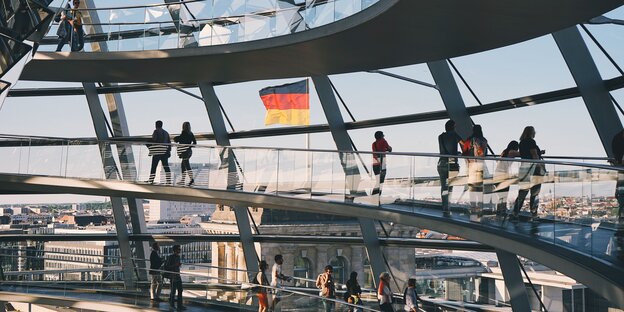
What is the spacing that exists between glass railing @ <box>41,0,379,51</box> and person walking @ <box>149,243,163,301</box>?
17.5 feet

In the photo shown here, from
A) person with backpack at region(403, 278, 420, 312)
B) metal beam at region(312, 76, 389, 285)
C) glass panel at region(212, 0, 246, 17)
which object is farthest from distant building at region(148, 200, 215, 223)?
person with backpack at region(403, 278, 420, 312)

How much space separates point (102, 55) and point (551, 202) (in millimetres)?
12978

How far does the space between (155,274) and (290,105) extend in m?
5.89

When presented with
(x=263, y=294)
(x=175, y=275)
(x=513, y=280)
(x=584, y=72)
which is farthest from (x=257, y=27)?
(x=513, y=280)

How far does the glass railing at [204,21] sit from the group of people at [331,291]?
5266 millimetres

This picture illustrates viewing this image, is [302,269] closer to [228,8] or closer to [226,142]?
[226,142]

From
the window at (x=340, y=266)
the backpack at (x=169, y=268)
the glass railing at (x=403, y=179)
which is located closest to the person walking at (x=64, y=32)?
the glass railing at (x=403, y=179)

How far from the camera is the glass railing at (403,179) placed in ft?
37.5

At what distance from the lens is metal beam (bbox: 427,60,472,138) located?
1975cm

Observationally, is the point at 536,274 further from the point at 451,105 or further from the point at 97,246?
the point at 97,246

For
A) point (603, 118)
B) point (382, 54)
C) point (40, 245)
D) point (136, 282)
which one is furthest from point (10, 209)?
point (603, 118)

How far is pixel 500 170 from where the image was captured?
13.6 metres

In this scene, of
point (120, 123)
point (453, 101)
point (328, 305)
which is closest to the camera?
point (328, 305)

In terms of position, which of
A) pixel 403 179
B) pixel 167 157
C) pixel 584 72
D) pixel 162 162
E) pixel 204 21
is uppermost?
pixel 204 21
